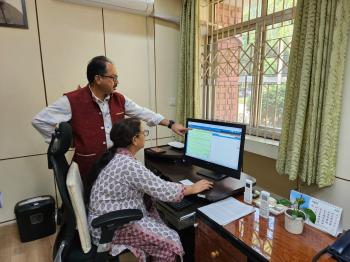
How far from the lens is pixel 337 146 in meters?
1.37

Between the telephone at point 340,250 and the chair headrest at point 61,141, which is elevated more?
the chair headrest at point 61,141

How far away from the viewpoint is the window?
1.83 metres

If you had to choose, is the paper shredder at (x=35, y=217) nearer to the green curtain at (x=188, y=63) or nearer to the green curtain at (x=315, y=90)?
the green curtain at (x=188, y=63)

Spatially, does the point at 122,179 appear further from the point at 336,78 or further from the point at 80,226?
the point at 336,78

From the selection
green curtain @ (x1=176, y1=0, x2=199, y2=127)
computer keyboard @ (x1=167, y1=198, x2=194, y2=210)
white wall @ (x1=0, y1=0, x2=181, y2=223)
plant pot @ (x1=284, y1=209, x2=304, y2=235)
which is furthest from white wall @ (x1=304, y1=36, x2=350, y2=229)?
white wall @ (x1=0, y1=0, x2=181, y2=223)

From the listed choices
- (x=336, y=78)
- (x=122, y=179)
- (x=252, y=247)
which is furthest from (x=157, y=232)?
(x=336, y=78)

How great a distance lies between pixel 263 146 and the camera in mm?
1854

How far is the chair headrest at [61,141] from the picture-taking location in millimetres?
1261

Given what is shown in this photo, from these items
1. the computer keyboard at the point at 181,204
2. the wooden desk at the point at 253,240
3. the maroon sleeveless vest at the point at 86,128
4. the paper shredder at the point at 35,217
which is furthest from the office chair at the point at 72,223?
the paper shredder at the point at 35,217

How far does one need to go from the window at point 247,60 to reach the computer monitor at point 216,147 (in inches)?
26.4

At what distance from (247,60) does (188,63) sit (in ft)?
2.31

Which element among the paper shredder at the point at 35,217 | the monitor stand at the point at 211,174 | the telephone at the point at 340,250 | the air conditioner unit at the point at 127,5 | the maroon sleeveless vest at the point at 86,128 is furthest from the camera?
the air conditioner unit at the point at 127,5

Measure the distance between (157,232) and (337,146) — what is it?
3.92 feet

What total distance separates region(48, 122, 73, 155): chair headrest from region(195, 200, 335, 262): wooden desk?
0.86 metres
